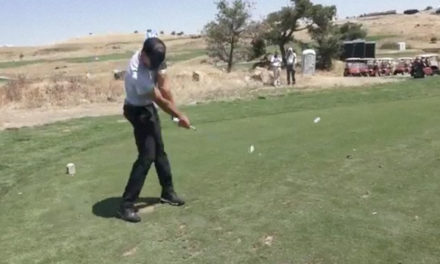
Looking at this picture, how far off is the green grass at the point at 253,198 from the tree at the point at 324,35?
30.7 meters

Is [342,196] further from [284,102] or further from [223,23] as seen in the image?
[223,23]

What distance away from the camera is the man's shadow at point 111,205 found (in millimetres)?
6222

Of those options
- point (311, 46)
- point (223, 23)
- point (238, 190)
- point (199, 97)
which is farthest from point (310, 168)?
point (311, 46)

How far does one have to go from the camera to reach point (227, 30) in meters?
38.8

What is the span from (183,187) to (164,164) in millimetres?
716

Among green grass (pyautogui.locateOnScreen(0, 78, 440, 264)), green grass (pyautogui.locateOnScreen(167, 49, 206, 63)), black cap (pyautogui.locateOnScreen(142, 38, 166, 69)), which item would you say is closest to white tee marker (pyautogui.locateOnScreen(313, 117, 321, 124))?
green grass (pyautogui.locateOnScreen(0, 78, 440, 264))

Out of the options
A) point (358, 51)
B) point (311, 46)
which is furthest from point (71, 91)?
point (358, 51)

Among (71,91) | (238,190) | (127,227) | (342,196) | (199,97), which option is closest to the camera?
(127,227)

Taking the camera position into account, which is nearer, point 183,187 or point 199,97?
point 183,187

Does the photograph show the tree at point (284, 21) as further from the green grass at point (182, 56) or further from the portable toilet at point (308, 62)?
the green grass at point (182, 56)

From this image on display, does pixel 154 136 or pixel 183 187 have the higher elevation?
pixel 154 136

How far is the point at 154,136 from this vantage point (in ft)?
20.0

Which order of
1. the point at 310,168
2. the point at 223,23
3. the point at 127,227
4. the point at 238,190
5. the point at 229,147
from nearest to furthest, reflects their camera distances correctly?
the point at 127,227 → the point at 238,190 → the point at 310,168 → the point at 229,147 → the point at 223,23

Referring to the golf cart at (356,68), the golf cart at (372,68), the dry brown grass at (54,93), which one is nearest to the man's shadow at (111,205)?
the dry brown grass at (54,93)
